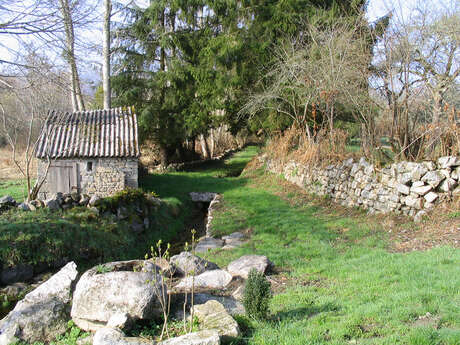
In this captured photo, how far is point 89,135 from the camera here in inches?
577

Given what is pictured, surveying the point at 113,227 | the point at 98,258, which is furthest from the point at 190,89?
the point at 98,258

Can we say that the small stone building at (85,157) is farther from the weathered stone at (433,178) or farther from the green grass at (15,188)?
the weathered stone at (433,178)

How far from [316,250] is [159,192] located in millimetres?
9654

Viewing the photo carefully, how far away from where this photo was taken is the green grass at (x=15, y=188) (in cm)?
1448

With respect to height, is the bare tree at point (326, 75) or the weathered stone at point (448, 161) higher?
the bare tree at point (326, 75)

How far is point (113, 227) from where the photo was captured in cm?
1162

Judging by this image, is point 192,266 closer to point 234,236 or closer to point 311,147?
point 234,236

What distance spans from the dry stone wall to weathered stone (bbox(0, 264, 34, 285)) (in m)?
9.89

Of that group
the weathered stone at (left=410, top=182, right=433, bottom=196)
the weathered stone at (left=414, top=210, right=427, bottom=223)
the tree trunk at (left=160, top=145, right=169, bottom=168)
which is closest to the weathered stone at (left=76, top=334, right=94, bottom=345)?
the weathered stone at (left=414, top=210, right=427, bottom=223)

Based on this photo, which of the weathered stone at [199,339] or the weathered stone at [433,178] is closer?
the weathered stone at [199,339]

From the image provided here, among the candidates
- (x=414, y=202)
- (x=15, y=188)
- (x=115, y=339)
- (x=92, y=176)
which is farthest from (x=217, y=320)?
(x=15, y=188)

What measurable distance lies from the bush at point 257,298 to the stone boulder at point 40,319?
2.76m

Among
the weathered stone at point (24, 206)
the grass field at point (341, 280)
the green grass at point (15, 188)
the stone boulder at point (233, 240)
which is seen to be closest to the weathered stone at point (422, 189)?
the grass field at point (341, 280)

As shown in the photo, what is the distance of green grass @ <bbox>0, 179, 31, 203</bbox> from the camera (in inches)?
570
